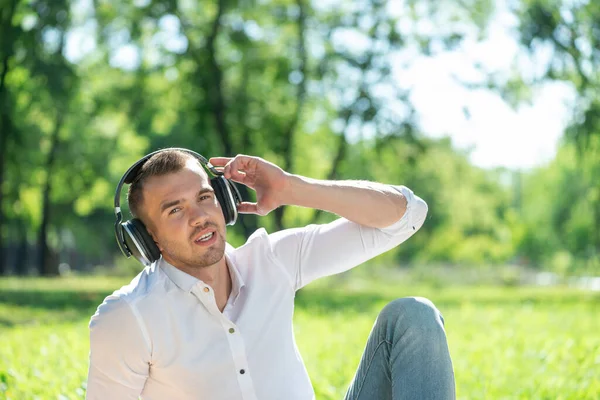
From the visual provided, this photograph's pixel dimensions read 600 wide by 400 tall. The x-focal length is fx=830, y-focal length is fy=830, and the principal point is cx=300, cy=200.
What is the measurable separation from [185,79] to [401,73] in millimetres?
5314

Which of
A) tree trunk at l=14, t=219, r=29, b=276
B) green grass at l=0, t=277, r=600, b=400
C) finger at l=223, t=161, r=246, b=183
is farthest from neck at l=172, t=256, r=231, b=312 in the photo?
tree trunk at l=14, t=219, r=29, b=276

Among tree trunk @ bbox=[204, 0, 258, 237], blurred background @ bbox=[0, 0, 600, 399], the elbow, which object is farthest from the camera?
tree trunk @ bbox=[204, 0, 258, 237]

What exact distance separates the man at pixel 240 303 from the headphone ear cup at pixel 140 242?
2.2 inches

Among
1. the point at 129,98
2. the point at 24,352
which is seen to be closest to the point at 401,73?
the point at 129,98

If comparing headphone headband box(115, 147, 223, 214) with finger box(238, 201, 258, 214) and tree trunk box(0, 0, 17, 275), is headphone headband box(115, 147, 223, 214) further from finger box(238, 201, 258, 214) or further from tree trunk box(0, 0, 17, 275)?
tree trunk box(0, 0, 17, 275)

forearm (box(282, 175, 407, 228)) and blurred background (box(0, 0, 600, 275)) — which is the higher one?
forearm (box(282, 175, 407, 228))

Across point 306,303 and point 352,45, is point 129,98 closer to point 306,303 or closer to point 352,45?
point 352,45

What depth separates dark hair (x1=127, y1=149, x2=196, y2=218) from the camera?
3162mm

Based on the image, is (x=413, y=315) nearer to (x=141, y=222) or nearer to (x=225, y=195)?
(x=225, y=195)

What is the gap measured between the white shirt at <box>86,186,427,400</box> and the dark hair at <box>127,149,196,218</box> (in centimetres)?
30

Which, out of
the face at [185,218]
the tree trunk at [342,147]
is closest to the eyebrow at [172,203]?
the face at [185,218]

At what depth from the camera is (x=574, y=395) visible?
600cm

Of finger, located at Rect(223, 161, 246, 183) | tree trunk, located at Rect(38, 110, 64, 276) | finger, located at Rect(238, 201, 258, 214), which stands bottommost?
tree trunk, located at Rect(38, 110, 64, 276)

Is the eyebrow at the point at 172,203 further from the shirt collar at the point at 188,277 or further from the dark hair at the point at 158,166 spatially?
the shirt collar at the point at 188,277
